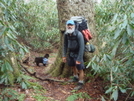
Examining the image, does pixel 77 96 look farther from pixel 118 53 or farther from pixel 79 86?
pixel 118 53

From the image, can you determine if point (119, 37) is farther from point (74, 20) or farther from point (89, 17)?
point (89, 17)

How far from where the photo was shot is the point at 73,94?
4793 millimetres

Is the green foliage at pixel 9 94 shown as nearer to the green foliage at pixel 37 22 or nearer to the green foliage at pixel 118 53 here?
the green foliage at pixel 118 53

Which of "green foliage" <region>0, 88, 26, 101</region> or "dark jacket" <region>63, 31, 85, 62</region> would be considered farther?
"dark jacket" <region>63, 31, 85, 62</region>

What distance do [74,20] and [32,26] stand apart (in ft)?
22.7

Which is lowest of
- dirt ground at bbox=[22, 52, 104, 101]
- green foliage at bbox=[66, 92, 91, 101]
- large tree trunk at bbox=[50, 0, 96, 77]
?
dirt ground at bbox=[22, 52, 104, 101]

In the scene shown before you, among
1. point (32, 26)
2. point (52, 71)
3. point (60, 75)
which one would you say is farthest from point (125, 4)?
point (32, 26)

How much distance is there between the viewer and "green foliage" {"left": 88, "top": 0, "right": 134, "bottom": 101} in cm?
252

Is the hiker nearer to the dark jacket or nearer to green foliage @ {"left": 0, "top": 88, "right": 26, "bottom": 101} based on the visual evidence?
the dark jacket

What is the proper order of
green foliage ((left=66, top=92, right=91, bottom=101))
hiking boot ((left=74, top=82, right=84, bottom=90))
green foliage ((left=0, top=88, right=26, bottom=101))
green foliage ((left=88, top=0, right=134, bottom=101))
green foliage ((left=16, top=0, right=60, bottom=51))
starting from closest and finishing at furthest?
green foliage ((left=88, top=0, right=134, bottom=101))
green foliage ((left=0, top=88, right=26, bottom=101))
green foliage ((left=66, top=92, right=91, bottom=101))
hiking boot ((left=74, top=82, right=84, bottom=90))
green foliage ((left=16, top=0, right=60, bottom=51))

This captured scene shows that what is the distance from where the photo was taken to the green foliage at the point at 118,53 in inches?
99.3

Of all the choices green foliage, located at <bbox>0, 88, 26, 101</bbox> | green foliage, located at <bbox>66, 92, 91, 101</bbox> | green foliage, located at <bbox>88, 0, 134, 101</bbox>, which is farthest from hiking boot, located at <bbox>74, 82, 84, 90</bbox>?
green foliage, located at <bbox>0, 88, 26, 101</bbox>

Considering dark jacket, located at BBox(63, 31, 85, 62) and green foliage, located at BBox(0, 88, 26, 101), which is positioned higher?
dark jacket, located at BBox(63, 31, 85, 62)

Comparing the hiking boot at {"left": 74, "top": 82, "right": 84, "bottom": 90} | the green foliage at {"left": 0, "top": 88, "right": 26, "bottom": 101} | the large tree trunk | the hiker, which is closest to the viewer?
the green foliage at {"left": 0, "top": 88, "right": 26, "bottom": 101}
